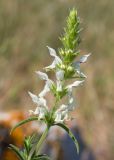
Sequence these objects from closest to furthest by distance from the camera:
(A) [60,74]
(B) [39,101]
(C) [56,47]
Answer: (A) [60,74] < (B) [39,101] < (C) [56,47]

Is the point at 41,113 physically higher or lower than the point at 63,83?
lower

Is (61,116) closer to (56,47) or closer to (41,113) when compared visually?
(41,113)

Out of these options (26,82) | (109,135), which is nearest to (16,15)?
(26,82)

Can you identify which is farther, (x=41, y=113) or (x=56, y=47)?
(x=56, y=47)

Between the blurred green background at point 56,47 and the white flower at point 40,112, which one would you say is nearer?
the white flower at point 40,112

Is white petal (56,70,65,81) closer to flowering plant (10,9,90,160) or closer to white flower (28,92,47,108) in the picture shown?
flowering plant (10,9,90,160)

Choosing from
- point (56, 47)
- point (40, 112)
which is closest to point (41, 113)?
A: point (40, 112)

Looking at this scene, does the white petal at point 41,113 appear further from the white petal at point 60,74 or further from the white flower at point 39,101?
the white petal at point 60,74

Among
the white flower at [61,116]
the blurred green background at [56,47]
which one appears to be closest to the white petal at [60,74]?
the white flower at [61,116]
